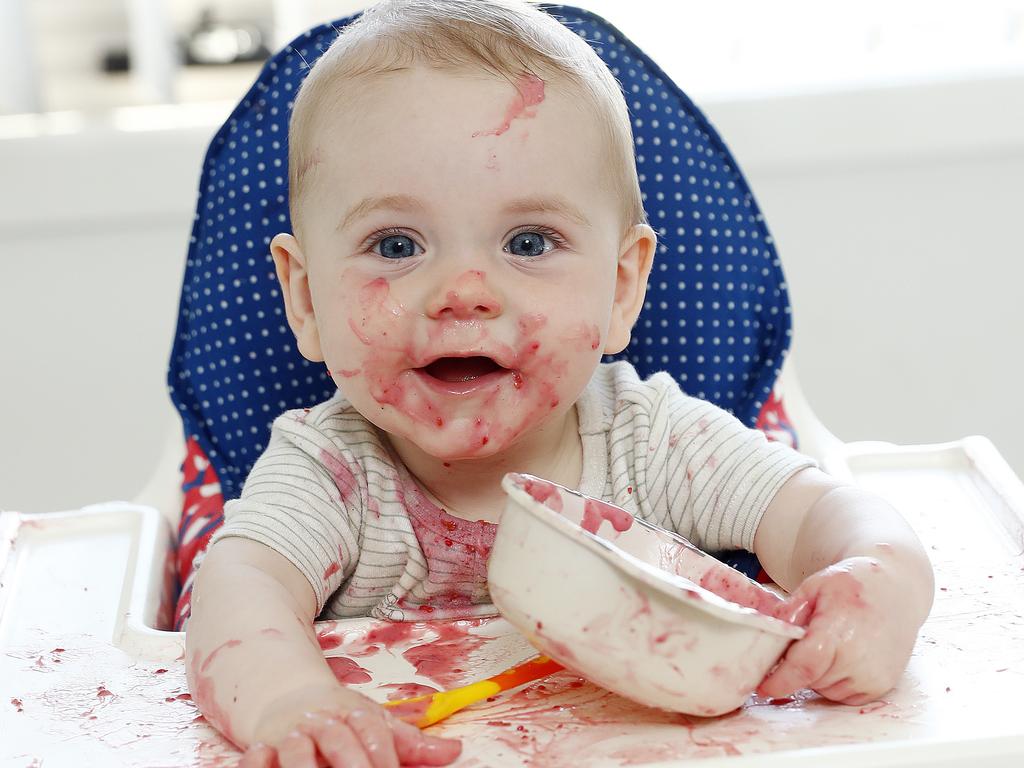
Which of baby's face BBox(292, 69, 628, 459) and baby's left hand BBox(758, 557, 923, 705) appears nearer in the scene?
baby's left hand BBox(758, 557, 923, 705)

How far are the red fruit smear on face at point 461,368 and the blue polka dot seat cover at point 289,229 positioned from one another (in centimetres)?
24

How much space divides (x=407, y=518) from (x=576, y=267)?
21cm

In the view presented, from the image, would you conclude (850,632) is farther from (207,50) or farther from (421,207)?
(207,50)

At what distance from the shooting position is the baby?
2.25 feet

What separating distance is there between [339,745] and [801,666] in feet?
0.71

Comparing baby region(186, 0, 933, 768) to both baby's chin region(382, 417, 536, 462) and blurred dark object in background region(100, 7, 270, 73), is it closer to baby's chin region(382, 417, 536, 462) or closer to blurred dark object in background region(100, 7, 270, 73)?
baby's chin region(382, 417, 536, 462)

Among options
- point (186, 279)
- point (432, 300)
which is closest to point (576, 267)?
point (432, 300)

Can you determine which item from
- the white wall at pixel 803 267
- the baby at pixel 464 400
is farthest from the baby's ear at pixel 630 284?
the white wall at pixel 803 267

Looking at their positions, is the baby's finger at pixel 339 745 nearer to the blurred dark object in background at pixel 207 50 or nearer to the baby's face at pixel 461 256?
the baby's face at pixel 461 256

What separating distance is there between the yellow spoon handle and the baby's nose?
0.19 meters

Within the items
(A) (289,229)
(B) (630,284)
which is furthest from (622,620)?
(A) (289,229)

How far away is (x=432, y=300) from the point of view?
0.74 metres

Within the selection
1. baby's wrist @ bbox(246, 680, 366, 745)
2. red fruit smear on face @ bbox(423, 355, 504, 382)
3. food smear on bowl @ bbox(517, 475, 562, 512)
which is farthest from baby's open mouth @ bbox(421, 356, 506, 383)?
baby's wrist @ bbox(246, 680, 366, 745)

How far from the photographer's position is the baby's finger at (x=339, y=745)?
575mm
